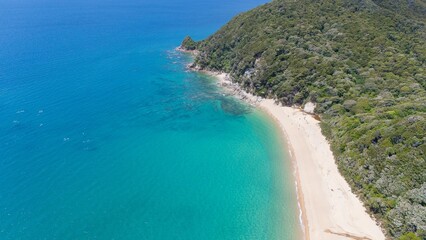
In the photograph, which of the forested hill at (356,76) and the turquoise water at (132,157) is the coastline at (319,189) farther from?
the turquoise water at (132,157)

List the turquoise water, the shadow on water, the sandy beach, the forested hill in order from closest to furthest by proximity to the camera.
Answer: the sandy beach → the turquoise water → the forested hill → the shadow on water

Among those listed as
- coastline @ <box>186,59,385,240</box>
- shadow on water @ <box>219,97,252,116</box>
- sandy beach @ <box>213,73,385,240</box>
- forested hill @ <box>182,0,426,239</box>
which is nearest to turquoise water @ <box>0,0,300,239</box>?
shadow on water @ <box>219,97,252,116</box>

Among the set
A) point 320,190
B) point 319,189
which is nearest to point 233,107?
point 319,189

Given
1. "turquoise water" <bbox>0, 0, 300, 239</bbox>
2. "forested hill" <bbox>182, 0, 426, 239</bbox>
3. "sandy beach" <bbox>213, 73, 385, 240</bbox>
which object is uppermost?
"forested hill" <bbox>182, 0, 426, 239</bbox>

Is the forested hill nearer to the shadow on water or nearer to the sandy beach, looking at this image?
the sandy beach

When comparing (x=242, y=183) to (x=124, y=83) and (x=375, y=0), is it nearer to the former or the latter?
(x=124, y=83)

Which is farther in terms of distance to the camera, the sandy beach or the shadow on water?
the shadow on water

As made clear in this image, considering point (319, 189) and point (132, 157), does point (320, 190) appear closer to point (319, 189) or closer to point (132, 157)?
point (319, 189)

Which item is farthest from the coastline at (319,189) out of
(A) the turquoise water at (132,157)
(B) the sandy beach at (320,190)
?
(A) the turquoise water at (132,157)
